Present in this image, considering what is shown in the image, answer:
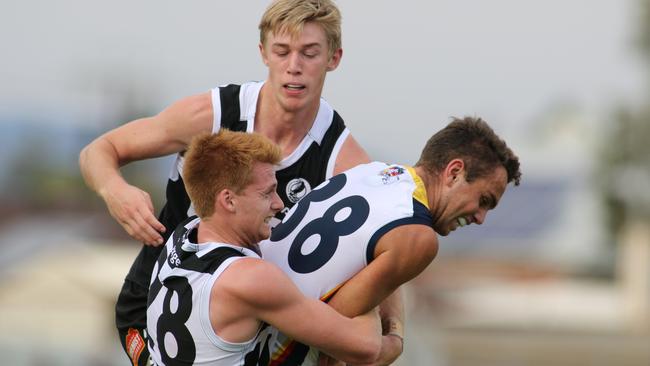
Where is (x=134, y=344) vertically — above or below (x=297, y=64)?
below

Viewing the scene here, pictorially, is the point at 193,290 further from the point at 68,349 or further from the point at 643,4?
the point at 643,4

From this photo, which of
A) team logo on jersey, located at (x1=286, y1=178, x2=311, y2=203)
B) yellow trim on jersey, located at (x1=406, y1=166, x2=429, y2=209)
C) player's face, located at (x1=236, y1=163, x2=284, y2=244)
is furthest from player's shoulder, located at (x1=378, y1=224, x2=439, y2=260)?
team logo on jersey, located at (x1=286, y1=178, x2=311, y2=203)

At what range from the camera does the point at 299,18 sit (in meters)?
6.08

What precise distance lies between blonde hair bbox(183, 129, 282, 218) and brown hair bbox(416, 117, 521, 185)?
2.57ft

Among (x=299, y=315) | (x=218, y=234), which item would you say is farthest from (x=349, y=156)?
(x=299, y=315)

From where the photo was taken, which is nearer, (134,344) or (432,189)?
(432,189)

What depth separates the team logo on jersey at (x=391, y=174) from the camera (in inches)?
223

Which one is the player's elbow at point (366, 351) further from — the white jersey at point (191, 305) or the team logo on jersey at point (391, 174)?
the team logo on jersey at point (391, 174)

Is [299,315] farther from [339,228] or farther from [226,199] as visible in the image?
[226,199]

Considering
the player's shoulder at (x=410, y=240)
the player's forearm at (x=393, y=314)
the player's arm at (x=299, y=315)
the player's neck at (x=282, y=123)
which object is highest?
the player's neck at (x=282, y=123)

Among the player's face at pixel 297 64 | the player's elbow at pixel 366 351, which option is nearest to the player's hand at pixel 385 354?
the player's elbow at pixel 366 351

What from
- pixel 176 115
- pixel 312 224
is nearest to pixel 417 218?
pixel 312 224

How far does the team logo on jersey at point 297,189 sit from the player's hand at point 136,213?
2.49 ft

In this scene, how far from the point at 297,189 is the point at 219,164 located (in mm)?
1012
